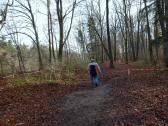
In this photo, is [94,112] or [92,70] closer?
[94,112]

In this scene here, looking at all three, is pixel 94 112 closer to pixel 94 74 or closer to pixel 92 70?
pixel 94 74

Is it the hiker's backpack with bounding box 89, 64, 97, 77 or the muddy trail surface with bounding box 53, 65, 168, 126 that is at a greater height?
the hiker's backpack with bounding box 89, 64, 97, 77

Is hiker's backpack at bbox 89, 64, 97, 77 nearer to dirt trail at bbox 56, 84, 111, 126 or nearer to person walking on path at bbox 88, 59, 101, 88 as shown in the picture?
person walking on path at bbox 88, 59, 101, 88

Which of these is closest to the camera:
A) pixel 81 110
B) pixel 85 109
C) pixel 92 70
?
pixel 81 110

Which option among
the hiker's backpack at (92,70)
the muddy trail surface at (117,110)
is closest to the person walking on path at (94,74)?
the hiker's backpack at (92,70)

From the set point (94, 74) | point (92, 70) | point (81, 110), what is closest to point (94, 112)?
point (81, 110)

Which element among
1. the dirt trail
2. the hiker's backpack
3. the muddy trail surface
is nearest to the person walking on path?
the hiker's backpack

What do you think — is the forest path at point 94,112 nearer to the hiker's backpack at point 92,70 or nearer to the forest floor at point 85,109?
the forest floor at point 85,109

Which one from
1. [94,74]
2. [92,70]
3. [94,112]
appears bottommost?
[94,112]

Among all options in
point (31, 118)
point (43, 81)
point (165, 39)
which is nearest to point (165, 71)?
point (165, 39)

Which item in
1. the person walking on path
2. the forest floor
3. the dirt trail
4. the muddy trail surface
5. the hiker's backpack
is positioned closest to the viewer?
the muddy trail surface

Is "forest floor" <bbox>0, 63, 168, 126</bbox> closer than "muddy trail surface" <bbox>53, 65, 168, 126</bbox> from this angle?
No

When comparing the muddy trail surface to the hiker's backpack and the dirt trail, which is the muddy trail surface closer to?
the dirt trail

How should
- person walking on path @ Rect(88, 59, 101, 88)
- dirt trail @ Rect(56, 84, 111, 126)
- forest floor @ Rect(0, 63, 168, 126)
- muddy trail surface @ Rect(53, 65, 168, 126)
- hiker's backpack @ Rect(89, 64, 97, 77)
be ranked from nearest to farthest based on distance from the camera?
muddy trail surface @ Rect(53, 65, 168, 126), forest floor @ Rect(0, 63, 168, 126), dirt trail @ Rect(56, 84, 111, 126), person walking on path @ Rect(88, 59, 101, 88), hiker's backpack @ Rect(89, 64, 97, 77)
